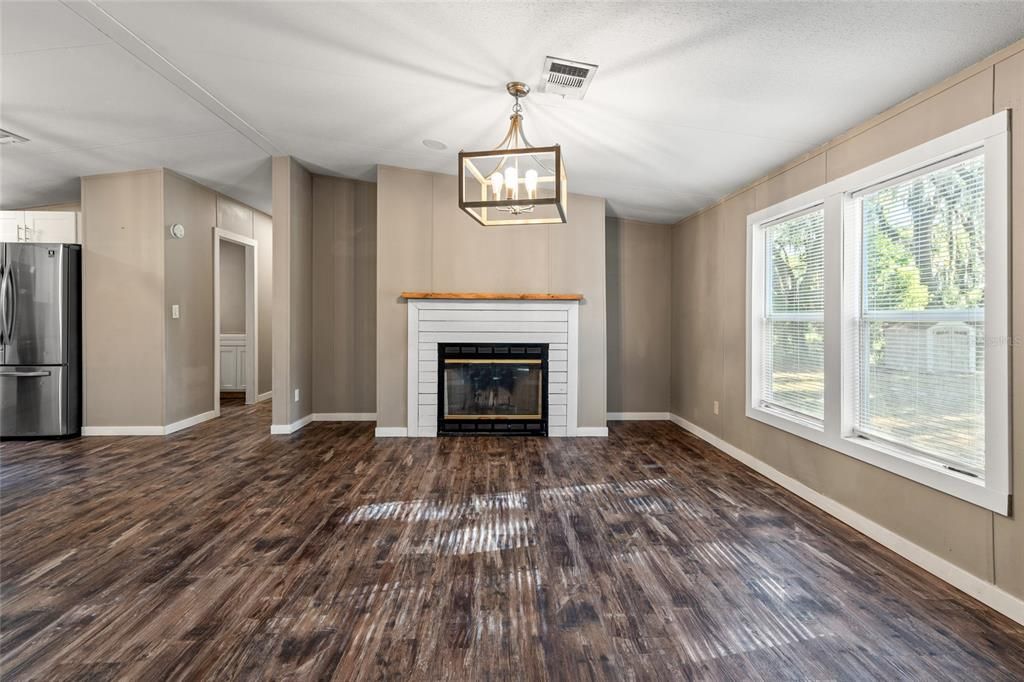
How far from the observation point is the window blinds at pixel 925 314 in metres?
2.16

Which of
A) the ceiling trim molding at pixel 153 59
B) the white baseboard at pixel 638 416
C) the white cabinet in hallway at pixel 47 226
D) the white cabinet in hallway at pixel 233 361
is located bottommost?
the white baseboard at pixel 638 416

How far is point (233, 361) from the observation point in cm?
745

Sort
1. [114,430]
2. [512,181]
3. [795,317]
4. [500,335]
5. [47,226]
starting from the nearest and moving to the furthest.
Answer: [512,181]
[795,317]
[114,430]
[500,335]
[47,226]

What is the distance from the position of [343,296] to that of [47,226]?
10.6ft

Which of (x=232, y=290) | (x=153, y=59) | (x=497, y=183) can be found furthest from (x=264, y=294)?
(x=497, y=183)

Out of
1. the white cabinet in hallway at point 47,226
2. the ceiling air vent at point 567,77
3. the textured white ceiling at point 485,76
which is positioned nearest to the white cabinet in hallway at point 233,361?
the white cabinet in hallway at point 47,226

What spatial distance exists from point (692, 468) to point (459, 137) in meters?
3.29

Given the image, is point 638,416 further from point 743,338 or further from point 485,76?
point 485,76

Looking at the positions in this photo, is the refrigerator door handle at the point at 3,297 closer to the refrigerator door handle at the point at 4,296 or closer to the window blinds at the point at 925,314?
the refrigerator door handle at the point at 4,296

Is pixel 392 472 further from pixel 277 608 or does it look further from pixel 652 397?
pixel 652 397

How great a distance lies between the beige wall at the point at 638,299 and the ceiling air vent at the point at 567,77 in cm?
310

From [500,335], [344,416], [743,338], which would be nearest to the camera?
[743,338]

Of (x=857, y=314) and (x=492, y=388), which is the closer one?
(x=857, y=314)

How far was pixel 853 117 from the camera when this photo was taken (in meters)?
2.66
